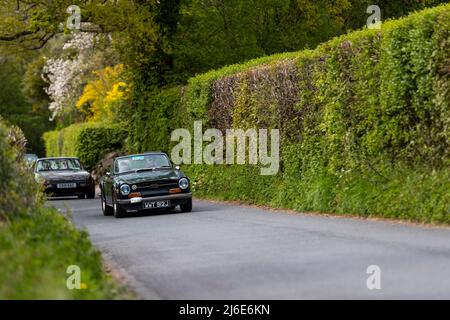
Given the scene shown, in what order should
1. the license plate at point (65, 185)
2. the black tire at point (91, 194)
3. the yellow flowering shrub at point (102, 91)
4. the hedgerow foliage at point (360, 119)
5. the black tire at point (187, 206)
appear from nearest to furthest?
the hedgerow foliage at point (360, 119) < the black tire at point (187, 206) < the license plate at point (65, 185) < the black tire at point (91, 194) < the yellow flowering shrub at point (102, 91)

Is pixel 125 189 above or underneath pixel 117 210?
above

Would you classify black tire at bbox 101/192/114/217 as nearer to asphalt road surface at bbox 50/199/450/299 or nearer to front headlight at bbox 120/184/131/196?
front headlight at bbox 120/184/131/196

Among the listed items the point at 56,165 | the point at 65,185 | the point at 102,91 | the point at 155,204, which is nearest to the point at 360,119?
the point at 155,204

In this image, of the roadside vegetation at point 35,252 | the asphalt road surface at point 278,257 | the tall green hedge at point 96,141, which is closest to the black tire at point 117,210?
the asphalt road surface at point 278,257

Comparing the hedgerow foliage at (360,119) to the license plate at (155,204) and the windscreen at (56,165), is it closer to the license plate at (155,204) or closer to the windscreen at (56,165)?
the license plate at (155,204)

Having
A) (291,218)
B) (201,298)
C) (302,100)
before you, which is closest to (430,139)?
(291,218)

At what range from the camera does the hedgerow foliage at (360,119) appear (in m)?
17.1

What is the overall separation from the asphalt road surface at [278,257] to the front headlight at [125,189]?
2.60 meters

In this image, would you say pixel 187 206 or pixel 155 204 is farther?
pixel 187 206

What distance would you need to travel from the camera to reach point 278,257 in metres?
12.6

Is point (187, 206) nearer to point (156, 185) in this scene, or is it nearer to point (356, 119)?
point (156, 185)

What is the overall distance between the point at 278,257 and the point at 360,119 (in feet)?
26.3

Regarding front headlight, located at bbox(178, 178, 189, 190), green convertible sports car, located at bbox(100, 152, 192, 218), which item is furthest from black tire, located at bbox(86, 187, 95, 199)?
front headlight, located at bbox(178, 178, 189, 190)

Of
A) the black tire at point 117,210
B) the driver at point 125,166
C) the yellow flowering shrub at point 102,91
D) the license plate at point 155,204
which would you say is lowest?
the black tire at point 117,210
